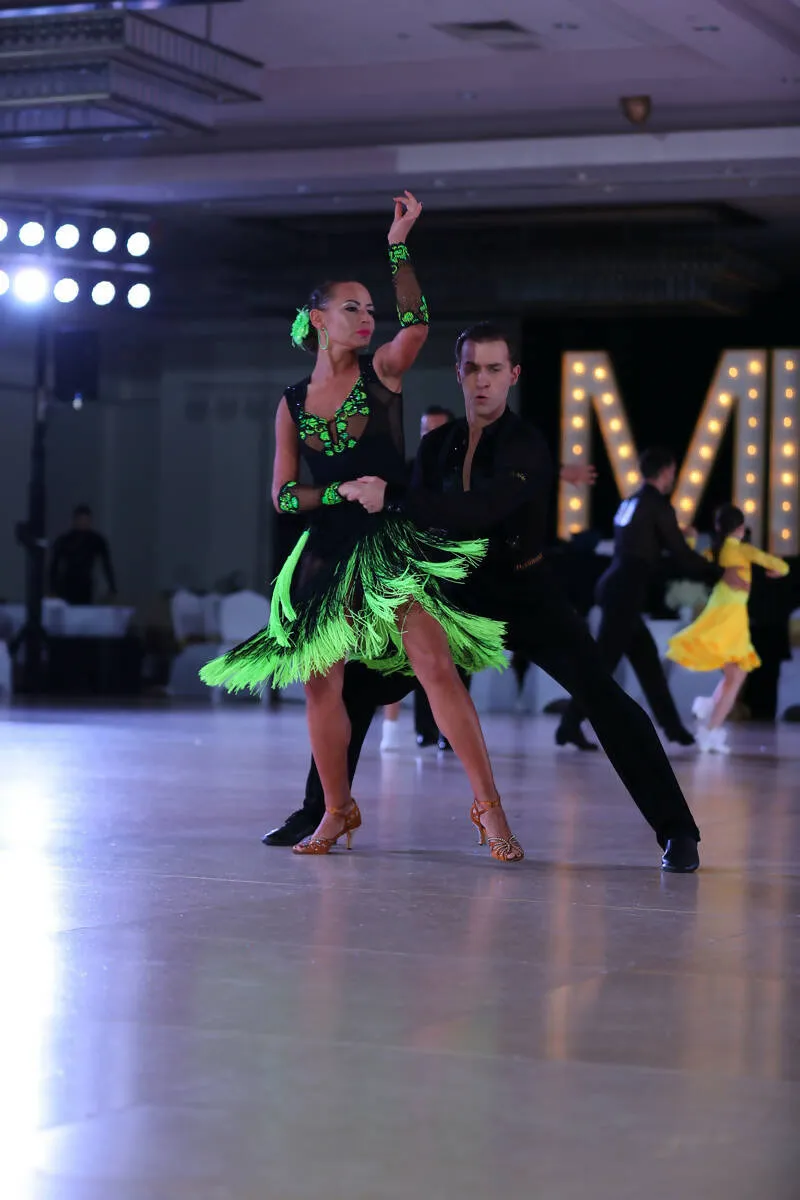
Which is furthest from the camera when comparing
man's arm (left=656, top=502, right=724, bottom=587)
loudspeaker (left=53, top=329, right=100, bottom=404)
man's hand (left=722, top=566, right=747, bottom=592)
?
loudspeaker (left=53, top=329, right=100, bottom=404)

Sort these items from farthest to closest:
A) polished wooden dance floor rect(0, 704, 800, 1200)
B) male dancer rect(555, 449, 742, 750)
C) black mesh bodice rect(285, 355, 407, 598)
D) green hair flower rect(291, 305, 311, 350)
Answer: male dancer rect(555, 449, 742, 750) → green hair flower rect(291, 305, 311, 350) → black mesh bodice rect(285, 355, 407, 598) → polished wooden dance floor rect(0, 704, 800, 1200)

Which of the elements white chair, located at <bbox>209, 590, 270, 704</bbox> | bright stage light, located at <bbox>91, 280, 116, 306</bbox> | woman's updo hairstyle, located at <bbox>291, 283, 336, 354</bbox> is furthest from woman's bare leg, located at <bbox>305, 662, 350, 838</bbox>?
white chair, located at <bbox>209, 590, 270, 704</bbox>

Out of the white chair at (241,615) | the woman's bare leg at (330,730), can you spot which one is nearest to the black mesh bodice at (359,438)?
the woman's bare leg at (330,730)

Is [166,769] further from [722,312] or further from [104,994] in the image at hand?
[722,312]

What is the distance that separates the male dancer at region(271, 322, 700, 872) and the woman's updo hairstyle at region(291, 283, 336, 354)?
37cm

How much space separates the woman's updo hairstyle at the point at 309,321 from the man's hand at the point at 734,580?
180 inches

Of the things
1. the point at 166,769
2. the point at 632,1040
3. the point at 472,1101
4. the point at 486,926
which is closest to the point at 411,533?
the point at 486,926

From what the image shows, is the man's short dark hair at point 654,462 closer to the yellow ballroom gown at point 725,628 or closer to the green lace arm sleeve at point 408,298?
the yellow ballroom gown at point 725,628

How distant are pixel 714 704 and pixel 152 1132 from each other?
685cm

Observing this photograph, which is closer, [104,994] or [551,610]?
[104,994]

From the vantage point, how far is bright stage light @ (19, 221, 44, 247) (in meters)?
12.4

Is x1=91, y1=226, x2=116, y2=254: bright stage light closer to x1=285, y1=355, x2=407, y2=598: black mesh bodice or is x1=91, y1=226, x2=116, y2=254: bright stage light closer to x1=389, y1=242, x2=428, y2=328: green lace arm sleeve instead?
x1=285, y1=355, x2=407, y2=598: black mesh bodice

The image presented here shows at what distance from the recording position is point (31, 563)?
44.7 feet

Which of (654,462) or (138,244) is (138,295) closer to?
(138,244)
